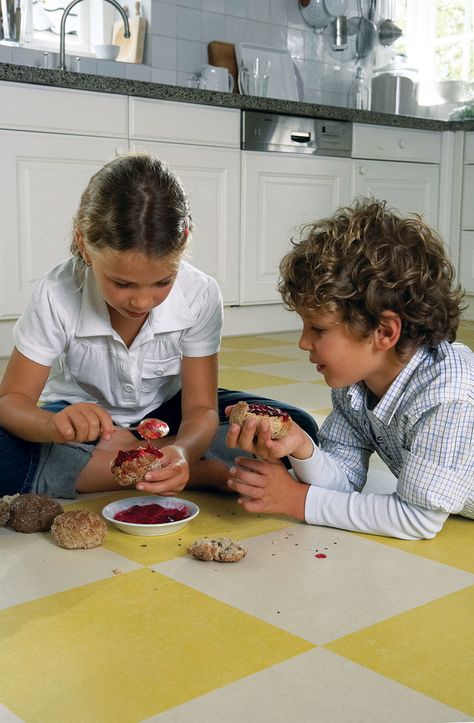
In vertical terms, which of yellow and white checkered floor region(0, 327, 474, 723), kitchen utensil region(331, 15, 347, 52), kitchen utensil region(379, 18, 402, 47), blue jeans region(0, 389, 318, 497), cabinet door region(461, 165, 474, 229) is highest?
kitchen utensil region(379, 18, 402, 47)

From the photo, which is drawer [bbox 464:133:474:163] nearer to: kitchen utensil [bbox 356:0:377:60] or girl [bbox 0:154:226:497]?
kitchen utensil [bbox 356:0:377:60]

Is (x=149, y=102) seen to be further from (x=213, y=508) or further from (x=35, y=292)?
(x=213, y=508)

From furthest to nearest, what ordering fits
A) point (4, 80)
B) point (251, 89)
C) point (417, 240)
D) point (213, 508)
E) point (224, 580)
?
point (251, 89) → point (4, 80) → point (213, 508) → point (417, 240) → point (224, 580)

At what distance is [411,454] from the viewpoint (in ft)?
4.13

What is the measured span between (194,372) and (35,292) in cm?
31

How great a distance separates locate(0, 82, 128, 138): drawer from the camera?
2.96 metres

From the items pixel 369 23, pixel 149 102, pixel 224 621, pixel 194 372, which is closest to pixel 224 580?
pixel 224 621

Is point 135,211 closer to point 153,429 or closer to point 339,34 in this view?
point 153,429

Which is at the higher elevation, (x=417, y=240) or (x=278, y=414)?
(x=417, y=240)

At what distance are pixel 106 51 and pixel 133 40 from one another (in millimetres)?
143

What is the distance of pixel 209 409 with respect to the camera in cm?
153

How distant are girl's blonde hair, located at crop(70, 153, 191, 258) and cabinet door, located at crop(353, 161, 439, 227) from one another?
2827 millimetres

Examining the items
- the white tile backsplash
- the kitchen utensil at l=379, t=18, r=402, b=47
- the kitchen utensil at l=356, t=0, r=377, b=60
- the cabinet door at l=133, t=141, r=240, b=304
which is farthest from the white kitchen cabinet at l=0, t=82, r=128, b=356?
the kitchen utensil at l=379, t=18, r=402, b=47

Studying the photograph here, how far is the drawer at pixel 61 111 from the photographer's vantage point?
9.70 ft
